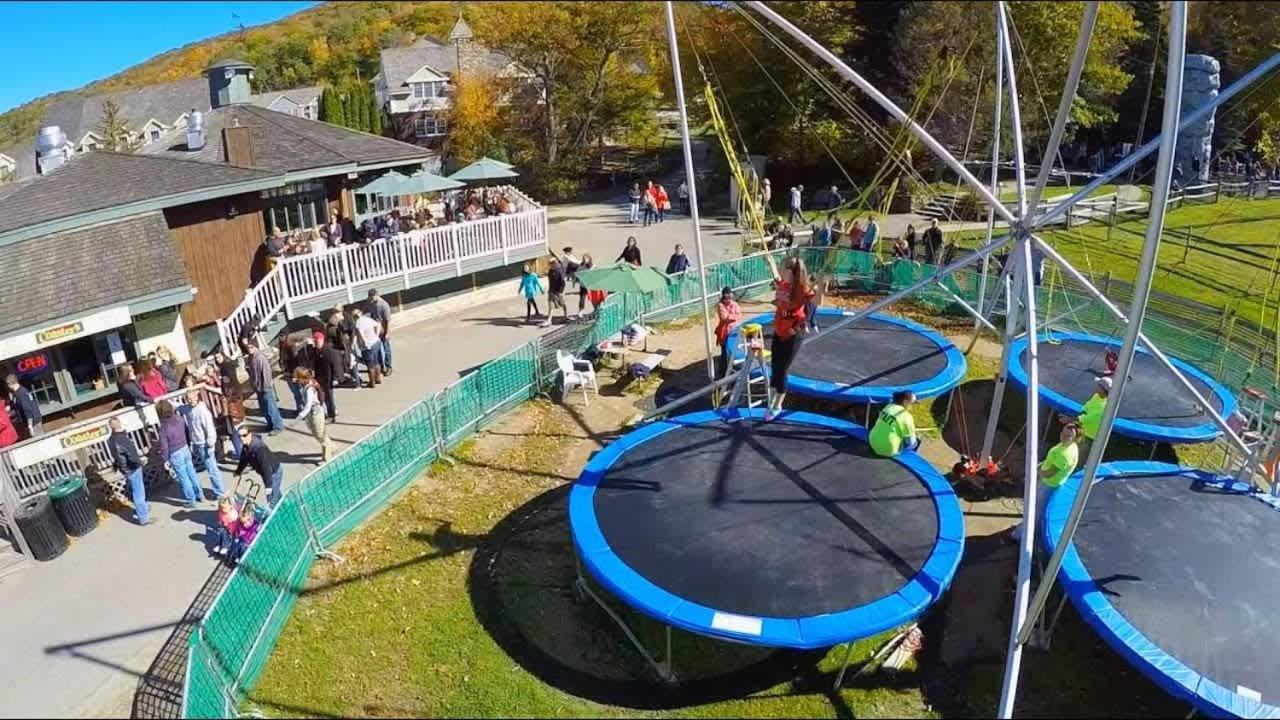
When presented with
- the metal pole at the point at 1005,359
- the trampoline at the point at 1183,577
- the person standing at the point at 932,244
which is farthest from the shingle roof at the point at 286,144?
the trampoline at the point at 1183,577

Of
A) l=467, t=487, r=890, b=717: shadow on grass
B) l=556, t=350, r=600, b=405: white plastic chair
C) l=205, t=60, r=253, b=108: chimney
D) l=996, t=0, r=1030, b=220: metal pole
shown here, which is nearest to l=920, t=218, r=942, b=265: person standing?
l=996, t=0, r=1030, b=220: metal pole

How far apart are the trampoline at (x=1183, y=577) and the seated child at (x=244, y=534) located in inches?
373

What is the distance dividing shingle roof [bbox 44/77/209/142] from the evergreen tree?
50.3 inches

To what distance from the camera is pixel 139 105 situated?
59.4 m

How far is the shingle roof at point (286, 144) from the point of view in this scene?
1864 centimetres

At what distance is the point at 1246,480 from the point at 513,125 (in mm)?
37764

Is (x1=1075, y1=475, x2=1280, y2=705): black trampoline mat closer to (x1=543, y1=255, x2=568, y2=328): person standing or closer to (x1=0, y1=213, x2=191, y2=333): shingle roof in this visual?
(x1=543, y1=255, x2=568, y2=328): person standing

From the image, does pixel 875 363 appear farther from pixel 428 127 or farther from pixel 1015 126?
pixel 428 127

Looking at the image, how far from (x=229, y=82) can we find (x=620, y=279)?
1496 cm

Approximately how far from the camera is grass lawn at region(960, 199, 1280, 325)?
20.0 m

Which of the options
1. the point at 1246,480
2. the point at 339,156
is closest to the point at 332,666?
the point at 1246,480

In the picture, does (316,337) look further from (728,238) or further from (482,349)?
(728,238)

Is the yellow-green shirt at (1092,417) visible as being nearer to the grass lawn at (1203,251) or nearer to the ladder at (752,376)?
the ladder at (752,376)

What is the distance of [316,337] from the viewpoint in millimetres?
12930
